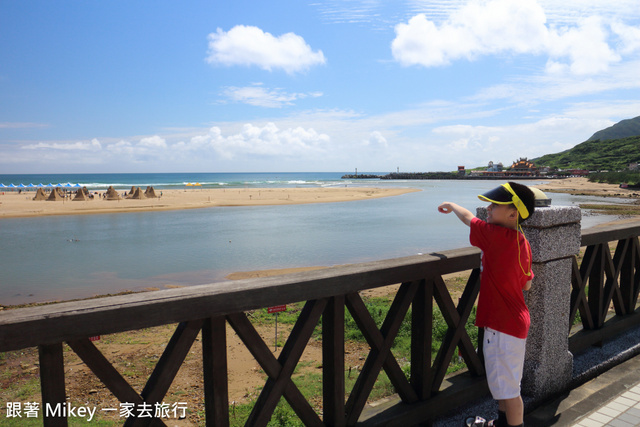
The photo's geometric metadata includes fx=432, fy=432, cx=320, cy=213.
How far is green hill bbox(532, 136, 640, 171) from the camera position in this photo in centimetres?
14212


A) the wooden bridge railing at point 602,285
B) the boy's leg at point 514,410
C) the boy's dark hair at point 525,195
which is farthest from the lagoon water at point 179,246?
the boy's dark hair at point 525,195

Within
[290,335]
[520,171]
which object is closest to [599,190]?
[290,335]

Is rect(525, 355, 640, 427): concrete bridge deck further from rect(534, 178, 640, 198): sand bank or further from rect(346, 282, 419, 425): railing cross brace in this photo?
rect(534, 178, 640, 198): sand bank

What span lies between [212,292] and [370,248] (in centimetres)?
1849

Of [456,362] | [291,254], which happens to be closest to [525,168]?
[291,254]

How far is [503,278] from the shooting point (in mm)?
2783

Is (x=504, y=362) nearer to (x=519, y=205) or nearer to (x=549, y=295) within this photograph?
(x=519, y=205)

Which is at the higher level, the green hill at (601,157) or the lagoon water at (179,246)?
the green hill at (601,157)

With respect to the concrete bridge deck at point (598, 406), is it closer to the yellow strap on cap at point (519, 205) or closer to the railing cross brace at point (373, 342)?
the railing cross brace at point (373, 342)

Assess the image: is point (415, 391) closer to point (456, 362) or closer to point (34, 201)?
point (456, 362)

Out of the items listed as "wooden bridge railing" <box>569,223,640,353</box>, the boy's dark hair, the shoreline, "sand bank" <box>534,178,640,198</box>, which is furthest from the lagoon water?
"sand bank" <box>534,178,640,198</box>

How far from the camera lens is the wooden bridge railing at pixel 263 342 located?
72.9 inches

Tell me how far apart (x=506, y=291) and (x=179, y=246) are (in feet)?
67.9

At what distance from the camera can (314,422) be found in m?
2.70
